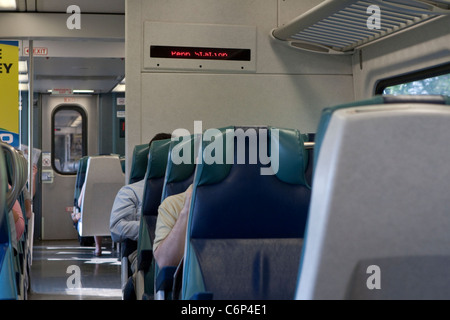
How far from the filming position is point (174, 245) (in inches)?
107

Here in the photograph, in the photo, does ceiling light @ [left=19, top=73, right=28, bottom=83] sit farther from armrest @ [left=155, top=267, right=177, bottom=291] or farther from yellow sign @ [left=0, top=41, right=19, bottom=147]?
armrest @ [left=155, top=267, right=177, bottom=291]

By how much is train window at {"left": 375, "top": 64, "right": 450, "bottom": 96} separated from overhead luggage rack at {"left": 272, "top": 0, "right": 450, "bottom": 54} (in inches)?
14.7

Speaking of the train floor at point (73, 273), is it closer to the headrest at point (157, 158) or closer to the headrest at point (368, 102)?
the headrest at point (157, 158)

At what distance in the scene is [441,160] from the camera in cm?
101

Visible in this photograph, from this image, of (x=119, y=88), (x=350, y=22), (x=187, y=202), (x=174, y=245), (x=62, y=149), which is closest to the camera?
(x=187, y=202)

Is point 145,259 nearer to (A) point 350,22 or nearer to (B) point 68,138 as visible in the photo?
(A) point 350,22

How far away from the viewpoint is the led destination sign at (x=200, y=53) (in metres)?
5.37

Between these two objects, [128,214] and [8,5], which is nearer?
[128,214]

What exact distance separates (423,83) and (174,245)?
8.81 feet

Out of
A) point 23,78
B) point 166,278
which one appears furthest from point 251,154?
point 23,78

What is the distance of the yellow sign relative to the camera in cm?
718

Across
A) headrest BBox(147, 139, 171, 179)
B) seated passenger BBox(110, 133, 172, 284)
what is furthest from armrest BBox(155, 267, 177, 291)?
seated passenger BBox(110, 133, 172, 284)

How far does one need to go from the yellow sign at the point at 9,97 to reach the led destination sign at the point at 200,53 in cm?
265
